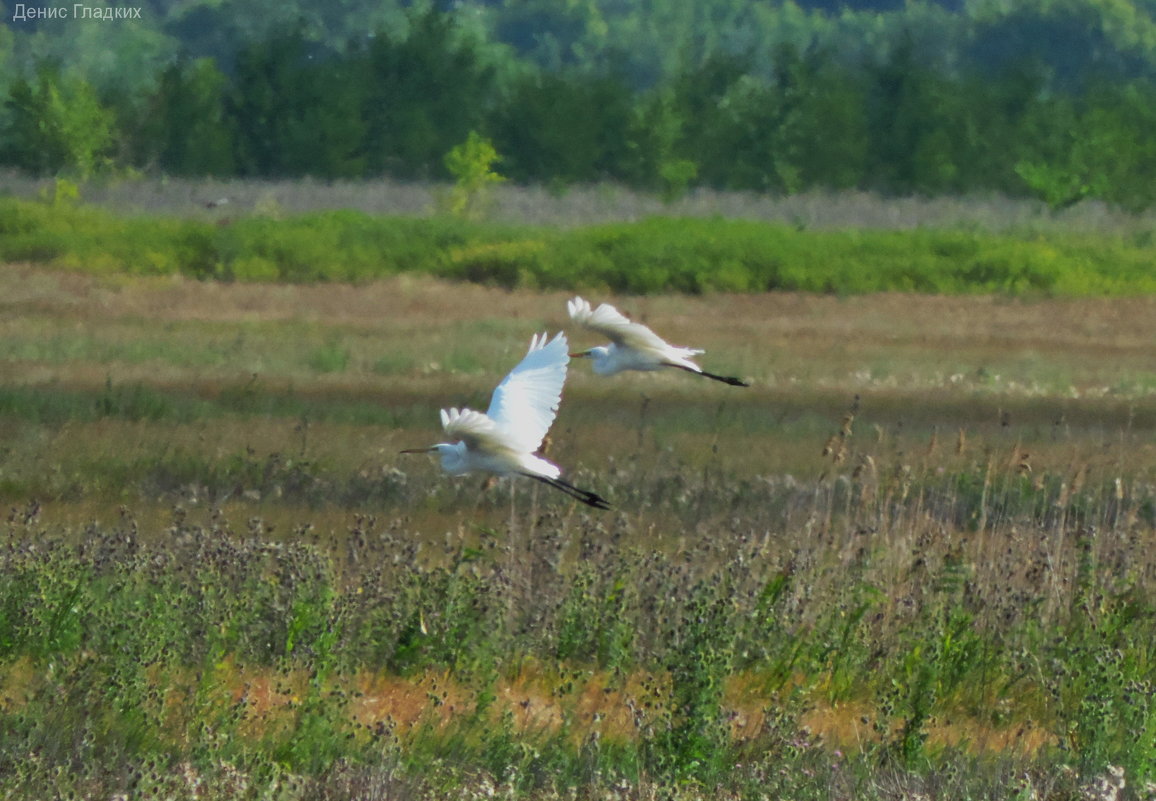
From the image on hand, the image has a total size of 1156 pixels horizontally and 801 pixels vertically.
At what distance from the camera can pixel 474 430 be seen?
250 inches

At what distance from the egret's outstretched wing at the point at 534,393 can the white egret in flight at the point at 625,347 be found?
0.32 metres

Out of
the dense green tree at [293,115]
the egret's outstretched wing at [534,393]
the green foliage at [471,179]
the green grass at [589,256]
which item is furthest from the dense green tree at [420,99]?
the egret's outstretched wing at [534,393]

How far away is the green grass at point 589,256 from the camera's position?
95.7 feet

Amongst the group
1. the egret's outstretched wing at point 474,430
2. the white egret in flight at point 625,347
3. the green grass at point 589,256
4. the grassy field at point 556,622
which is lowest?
the green grass at point 589,256

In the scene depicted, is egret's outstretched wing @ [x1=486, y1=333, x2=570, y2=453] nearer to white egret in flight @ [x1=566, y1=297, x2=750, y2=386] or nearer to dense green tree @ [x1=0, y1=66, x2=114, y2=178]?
white egret in flight @ [x1=566, y1=297, x2=750, y2=386]

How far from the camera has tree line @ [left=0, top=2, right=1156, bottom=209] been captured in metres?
44.3

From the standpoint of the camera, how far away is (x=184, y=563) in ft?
24.8

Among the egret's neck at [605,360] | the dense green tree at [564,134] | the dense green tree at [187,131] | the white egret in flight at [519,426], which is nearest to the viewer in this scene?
the white egret in flight at [519,426]

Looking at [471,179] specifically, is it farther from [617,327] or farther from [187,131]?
[617,327]

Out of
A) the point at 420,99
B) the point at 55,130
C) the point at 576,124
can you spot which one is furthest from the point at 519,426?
the point at 420,99

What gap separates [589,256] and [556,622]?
892 inches

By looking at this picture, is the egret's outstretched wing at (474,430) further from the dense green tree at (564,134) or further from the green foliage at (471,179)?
the dense green tree at (564,134)

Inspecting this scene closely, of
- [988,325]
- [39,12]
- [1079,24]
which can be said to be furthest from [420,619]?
[39,12]

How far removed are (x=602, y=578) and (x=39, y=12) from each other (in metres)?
84.1
